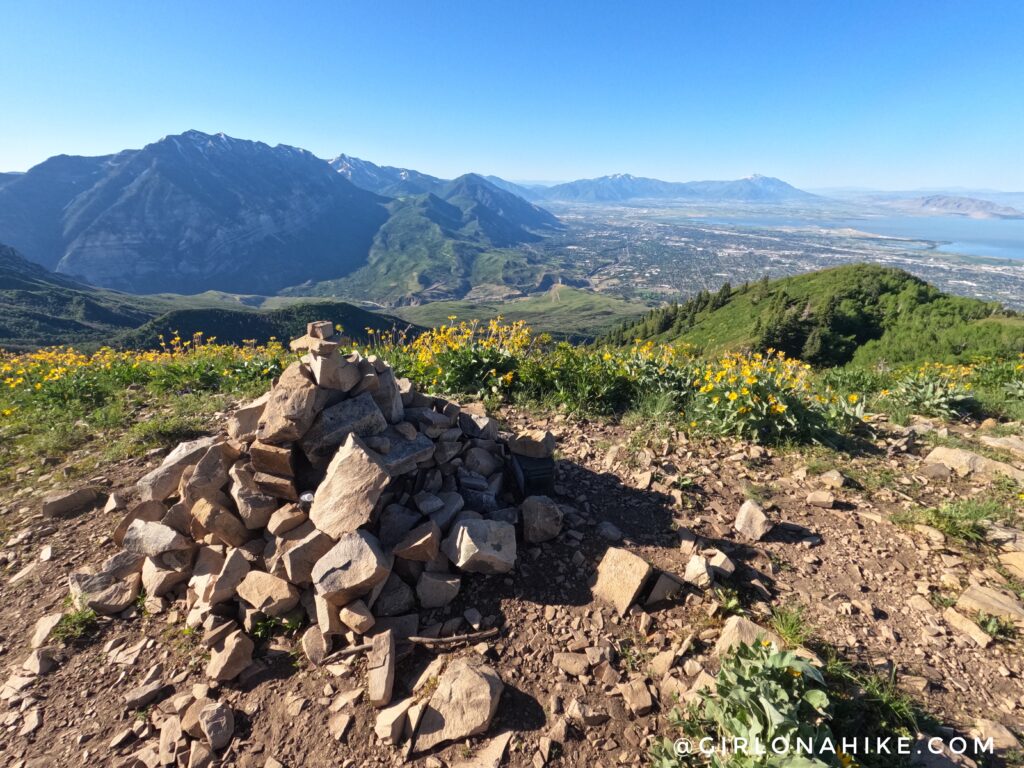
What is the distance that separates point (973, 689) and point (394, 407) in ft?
17.9

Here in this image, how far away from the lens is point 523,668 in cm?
362

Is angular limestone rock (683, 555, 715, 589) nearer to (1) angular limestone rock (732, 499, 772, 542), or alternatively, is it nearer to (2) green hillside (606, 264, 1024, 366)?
(1) angular limestone rock (732, 499, 772, 542)

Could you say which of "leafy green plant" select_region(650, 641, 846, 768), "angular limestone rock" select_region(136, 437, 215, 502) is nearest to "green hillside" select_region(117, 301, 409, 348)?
"angular limestone rock" select_region(136, 437, 215, 502)

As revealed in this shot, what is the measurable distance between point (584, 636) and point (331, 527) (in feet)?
8.04

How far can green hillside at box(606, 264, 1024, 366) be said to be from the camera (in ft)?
85.8

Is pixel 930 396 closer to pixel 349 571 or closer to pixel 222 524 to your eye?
pixel 349 571

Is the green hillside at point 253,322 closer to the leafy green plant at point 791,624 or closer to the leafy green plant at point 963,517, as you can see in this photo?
the leafy green plant at point 963,517

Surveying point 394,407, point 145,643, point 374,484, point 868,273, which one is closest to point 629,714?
point 374,484

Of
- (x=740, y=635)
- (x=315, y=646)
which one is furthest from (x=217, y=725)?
(x=740, y=635)

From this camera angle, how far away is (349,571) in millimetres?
3877

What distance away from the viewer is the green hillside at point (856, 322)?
85.8 feet

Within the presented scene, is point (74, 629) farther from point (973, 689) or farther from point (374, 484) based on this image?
point (973, 689)

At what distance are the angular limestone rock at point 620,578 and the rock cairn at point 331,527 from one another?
0.74m

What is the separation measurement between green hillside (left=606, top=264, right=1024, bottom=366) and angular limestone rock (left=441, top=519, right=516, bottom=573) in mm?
23565
